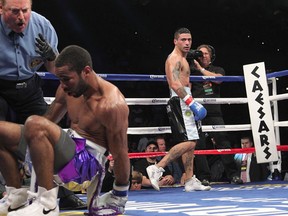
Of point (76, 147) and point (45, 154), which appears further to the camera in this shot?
point (76, 147)

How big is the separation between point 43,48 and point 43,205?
741 mm

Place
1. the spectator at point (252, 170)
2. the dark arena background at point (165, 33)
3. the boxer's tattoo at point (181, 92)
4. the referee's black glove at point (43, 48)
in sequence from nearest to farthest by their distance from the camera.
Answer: the referee's black glove at point (43, 48) < the boxer's tattoo at point (181, 92) < the spectator at point (252, 170) < the dark arena background at point (165, 33)

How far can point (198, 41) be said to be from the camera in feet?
32.0

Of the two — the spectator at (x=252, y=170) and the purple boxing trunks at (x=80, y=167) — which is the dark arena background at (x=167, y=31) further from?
the purple boxing trunks at (x=80, y=167)

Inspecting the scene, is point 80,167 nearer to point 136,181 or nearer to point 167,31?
point 136,181

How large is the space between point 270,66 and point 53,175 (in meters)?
8.48

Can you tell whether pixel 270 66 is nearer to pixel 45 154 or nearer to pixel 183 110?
pixel 183 110

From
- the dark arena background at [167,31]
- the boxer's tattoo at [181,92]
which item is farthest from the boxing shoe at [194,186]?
the dark arena background at [167,31]

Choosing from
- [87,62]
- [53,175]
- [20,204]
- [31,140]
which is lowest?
[20,204]

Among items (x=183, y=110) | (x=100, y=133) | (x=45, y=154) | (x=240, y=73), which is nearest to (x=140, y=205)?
(x=100, y=133)

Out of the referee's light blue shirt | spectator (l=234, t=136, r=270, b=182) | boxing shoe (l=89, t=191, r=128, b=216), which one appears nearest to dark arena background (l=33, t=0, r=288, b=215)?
spectator (l=234, t=136, r=270, b=182)

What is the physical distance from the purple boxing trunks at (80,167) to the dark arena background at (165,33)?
6704 millimetres

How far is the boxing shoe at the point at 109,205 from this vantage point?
6.22ft

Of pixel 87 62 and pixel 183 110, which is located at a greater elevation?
pixel 87 62
